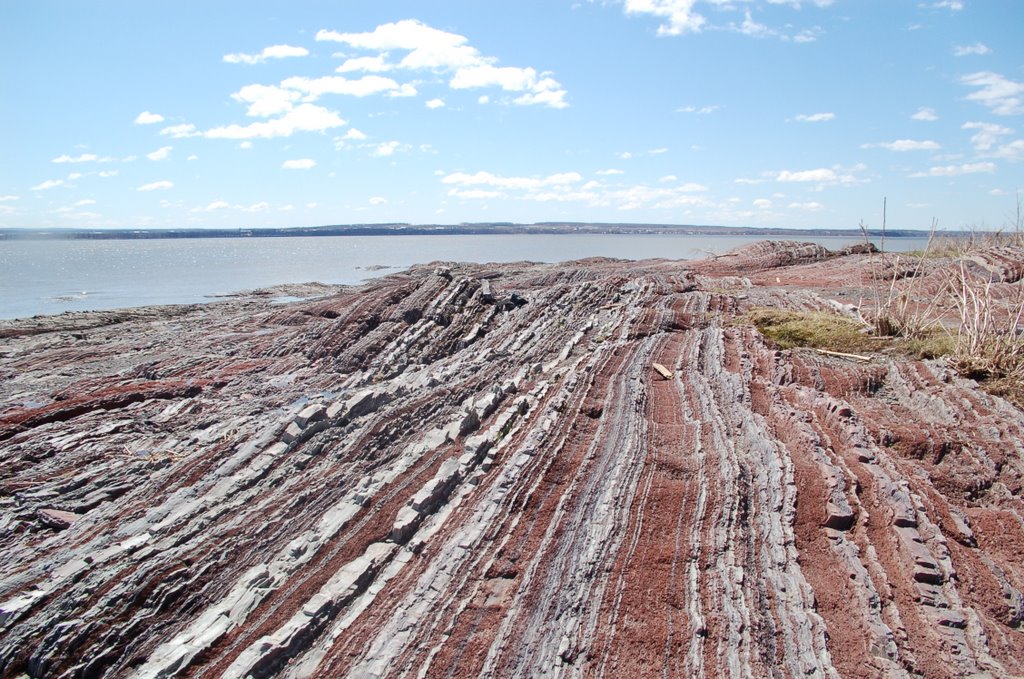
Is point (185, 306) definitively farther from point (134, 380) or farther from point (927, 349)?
point (927, 349)

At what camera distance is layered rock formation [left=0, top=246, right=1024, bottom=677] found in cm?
496

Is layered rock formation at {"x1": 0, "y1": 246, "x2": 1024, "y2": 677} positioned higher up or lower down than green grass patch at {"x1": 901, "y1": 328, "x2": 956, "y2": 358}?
lower down

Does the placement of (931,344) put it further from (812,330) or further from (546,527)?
(546,527)

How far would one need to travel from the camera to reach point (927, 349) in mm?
10523

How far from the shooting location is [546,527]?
6195 millimetres

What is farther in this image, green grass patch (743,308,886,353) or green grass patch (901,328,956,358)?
green grass patch (743,308,886,353)

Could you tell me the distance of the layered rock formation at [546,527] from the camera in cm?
496

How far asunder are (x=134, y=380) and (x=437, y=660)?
13497mm

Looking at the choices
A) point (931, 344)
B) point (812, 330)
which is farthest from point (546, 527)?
point (812, 330)

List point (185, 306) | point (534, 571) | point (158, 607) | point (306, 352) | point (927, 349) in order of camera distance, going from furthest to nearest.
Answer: point (185, 306) < point (306, 352) < point (927, 349) < point (158, 607) < point (534, 571)

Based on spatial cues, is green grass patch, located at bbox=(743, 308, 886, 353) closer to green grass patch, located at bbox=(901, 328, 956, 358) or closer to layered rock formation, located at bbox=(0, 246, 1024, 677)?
green grass patch, located at bbox=(901, 328, 956, 358)

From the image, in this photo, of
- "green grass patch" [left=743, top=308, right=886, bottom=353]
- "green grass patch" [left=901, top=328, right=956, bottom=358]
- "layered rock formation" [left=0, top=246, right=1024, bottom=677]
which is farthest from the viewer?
"green grass patch" [left=743, top=308, right=886, bottom=353]

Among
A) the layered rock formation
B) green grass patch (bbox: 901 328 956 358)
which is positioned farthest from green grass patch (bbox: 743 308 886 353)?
the layered rock formation

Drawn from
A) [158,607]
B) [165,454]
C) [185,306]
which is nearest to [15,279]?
[185,306]
